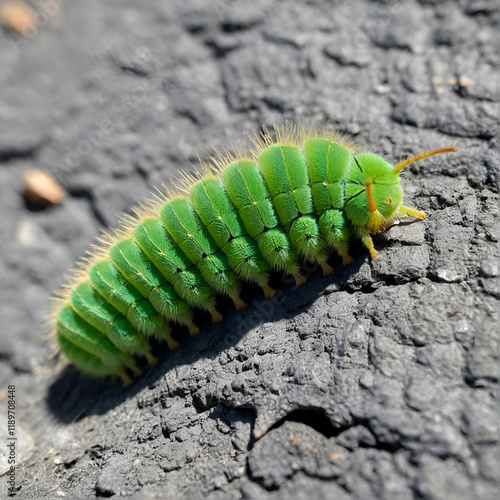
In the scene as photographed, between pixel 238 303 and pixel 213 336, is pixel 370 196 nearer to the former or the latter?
pixel 238 303

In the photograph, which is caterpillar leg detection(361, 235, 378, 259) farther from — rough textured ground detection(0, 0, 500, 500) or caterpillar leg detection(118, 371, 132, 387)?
caterpillar leg detection(118, 371, 132, 387)

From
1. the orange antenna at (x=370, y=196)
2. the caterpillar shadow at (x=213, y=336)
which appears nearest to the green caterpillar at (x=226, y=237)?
the orange antenna at (x=370, y=196)

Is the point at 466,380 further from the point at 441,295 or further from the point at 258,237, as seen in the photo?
the point at 258,237

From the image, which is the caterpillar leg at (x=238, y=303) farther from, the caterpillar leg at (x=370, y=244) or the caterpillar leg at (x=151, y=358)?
the caterpillar leg at (x=370, y=244)

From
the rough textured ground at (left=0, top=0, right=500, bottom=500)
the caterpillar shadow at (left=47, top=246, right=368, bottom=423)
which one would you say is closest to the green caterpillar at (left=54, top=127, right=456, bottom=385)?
the caterpillar shadow at (left=47, top=246, right=368, bottom=423)

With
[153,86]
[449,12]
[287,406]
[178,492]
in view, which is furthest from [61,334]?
[449,12]

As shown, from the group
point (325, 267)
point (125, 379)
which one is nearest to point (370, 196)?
point (325, 267)
